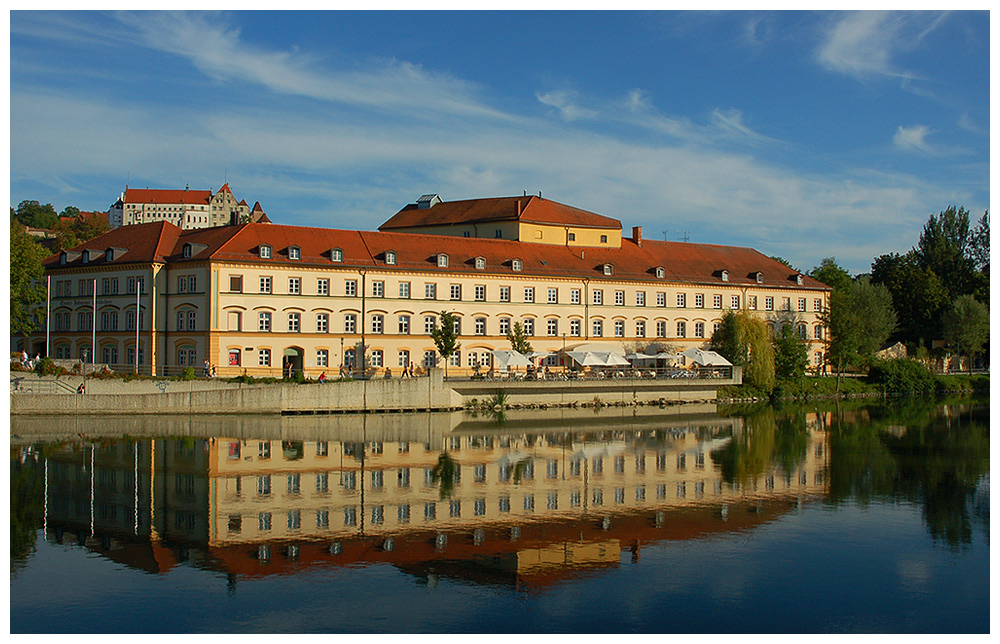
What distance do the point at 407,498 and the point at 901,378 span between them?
55.6 m

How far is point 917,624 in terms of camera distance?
17.1 meters

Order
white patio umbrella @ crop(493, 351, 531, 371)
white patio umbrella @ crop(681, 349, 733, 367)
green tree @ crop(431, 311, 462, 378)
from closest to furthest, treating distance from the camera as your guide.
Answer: white patio umbrella @ crop(493, 351, 531, 371) < green tree @ crop(431, 311, 462, 378) < white patio umbrella @ crop(681, 349, 733, 367)

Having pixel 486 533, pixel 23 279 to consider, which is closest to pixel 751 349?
pixel 23 279

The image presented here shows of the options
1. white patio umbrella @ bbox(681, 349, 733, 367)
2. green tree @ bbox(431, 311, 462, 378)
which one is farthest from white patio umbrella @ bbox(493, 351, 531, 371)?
white patio umbrella @ bbox(681, 349, 733, 367)

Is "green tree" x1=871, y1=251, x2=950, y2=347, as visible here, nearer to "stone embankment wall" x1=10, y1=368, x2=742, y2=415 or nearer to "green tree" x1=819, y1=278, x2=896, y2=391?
"green tree" x1=819, y1=278, x2=896, y2=391

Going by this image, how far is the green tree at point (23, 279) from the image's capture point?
54.3m

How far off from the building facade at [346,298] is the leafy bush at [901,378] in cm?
1133

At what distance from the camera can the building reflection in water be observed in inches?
846

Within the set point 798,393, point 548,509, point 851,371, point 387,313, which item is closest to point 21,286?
point 387,313

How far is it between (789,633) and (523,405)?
3906 centimetres

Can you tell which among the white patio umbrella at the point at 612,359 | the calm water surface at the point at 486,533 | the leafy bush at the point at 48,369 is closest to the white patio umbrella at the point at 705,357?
the white patio umbrella at the point at 612,359

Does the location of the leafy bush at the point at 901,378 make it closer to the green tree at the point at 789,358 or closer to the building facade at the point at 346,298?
the green tree at the point at 789,358

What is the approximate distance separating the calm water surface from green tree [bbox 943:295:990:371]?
1659 inches

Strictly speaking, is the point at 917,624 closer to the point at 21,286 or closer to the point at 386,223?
the point at 21,286
